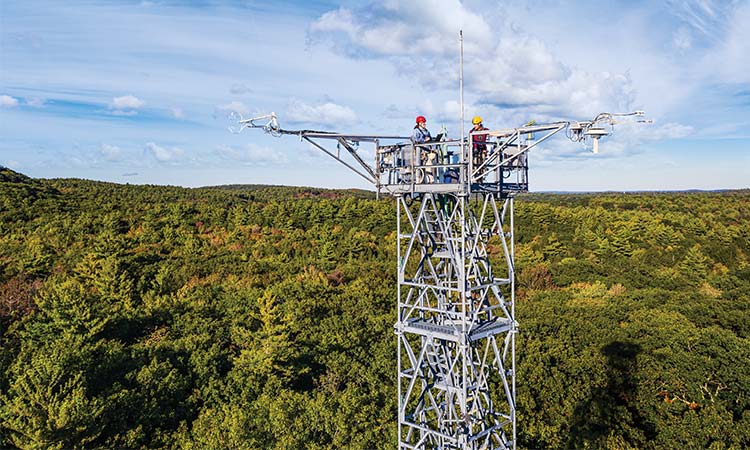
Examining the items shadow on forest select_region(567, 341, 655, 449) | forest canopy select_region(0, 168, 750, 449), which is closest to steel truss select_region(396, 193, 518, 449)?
forest canopy select_region(0, 168, 750, 449)

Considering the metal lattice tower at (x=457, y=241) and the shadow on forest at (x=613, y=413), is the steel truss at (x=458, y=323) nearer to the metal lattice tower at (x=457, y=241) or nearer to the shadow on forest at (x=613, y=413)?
the metal lattice tower at (x=457, y=241)

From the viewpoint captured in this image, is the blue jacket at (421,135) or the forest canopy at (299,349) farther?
the forest canopy at (299,349)

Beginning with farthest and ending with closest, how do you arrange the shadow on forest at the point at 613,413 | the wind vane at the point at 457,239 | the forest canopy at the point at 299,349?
the shadow on forest at the point at 613,413
the forest canopy at the point at 299,349
the wind vane at the point at 457,239

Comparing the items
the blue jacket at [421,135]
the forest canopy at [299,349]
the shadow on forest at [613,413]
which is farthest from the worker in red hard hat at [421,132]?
the shadow on forest at [613,413]

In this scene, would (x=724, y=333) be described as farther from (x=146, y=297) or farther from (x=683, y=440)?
(x=146, y=297)

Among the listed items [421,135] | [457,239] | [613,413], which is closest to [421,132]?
[421,135]

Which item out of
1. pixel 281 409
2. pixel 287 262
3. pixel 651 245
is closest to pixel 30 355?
pixel 281 409

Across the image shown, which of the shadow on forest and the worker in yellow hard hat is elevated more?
the worker in yellow hard hat

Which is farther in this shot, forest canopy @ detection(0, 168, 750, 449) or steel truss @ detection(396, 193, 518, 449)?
forest canopy @ detection(0, 168, 750, 449)

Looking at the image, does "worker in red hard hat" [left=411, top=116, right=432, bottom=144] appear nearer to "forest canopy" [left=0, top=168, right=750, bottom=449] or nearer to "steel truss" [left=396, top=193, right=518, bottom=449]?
"steel truss" [left=396, top=193, right=518, bottom=449]
